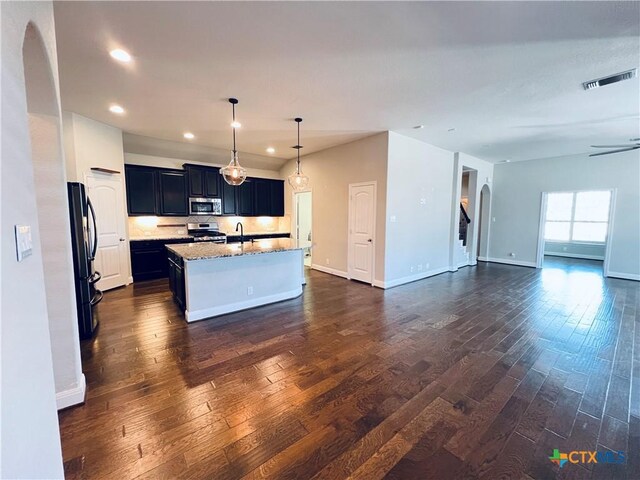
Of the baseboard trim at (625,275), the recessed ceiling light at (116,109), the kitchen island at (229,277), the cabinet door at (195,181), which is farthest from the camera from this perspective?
the cabinet door at (195,181)

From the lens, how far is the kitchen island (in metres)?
3.57

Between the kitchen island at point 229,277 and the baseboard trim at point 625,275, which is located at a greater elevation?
the kitchen island at point 229,277

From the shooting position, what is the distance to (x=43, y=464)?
1077 mm

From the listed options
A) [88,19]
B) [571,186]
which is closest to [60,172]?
[88,19]

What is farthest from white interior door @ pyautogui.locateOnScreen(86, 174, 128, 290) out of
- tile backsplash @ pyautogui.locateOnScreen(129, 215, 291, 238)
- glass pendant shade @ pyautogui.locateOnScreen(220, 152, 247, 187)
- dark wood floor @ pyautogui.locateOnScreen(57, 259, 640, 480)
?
glass pendant shade @ pyautogui.locateOnScreen(220, 152, 247, 187)

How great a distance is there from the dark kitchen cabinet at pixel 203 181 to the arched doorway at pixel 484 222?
753 cm

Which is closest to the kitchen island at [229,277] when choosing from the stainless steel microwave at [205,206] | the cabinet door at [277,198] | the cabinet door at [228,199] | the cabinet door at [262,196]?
the stainless steel microwave at [205,206]

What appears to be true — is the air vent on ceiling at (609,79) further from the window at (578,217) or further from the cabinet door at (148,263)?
the cabinet door at (148,263)

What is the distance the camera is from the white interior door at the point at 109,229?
4730 mm

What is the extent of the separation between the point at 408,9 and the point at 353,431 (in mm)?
2978

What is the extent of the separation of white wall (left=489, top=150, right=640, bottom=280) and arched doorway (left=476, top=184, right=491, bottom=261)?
140mm

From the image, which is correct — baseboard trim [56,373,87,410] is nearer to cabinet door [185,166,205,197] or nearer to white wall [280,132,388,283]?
white wall [280,132,388,283]

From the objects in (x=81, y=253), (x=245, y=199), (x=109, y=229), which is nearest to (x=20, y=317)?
(x=81, y=253)

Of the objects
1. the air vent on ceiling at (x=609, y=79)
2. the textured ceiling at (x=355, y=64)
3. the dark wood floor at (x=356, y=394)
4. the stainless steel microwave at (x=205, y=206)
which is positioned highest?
the textured ceiling at (x=355, y=64)
